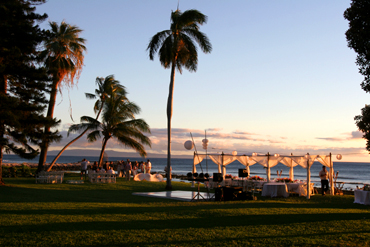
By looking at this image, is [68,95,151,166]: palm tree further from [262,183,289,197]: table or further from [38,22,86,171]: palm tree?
[262,183,289,197]: table

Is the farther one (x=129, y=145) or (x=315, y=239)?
(x=129, y=145)

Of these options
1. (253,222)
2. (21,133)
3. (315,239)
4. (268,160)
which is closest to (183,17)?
(268,160)

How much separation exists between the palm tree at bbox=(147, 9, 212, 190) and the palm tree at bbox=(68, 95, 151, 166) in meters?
11.1

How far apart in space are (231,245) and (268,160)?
1531 centimetres

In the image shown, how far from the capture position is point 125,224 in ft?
27.1

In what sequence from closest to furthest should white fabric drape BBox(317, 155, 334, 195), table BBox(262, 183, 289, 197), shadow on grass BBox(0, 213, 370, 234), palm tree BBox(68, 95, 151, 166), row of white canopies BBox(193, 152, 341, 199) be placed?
shadow on grass BBox(0, 213, 370, 234) → table BBox(262, 183, 289, 197) → row of white canopies BBox(193, 152, 341, 199) → white fabric drape BBox(317, 155, 334, 195) → palm tree BBox(68, 95, 151, 166)

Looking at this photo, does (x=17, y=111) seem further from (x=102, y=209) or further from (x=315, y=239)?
(x=315, y=239)

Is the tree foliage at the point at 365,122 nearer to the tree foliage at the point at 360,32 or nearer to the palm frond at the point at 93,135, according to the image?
the tree foliage at the point at 360,32

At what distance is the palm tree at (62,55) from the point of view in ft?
79.6

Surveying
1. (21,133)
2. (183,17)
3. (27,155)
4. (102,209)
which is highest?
(183,17)

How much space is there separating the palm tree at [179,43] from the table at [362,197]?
9756 mm

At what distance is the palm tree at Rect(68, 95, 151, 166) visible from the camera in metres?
30.2

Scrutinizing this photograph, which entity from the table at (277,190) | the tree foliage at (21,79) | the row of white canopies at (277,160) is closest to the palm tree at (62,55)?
the tree foliage at (21,79)

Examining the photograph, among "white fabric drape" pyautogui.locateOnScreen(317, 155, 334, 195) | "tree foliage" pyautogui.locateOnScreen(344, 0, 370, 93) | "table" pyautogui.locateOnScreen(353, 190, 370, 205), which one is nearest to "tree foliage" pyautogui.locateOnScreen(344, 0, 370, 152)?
"tree foliage" pyautogui.locateOnScreen(344, 0, 370, 93)
